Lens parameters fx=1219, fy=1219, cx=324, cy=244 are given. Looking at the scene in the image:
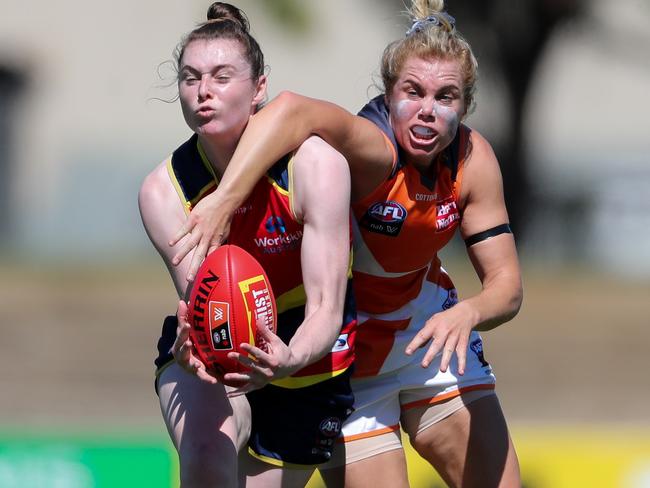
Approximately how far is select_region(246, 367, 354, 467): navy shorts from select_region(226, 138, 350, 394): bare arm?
0.42m

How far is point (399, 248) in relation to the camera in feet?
13.6

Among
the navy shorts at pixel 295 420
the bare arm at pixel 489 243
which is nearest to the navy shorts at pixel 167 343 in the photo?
the navy shorts at pixel 295 420

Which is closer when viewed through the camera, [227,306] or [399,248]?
[227,306]

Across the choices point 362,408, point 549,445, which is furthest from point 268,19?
point 362,408

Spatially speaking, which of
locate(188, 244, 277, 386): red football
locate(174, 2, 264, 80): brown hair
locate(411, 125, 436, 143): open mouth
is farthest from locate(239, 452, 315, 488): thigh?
locate(174, 2, 264, 80): brown hair

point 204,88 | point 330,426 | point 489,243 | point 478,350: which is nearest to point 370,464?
point 330,426

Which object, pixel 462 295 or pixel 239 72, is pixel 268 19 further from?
pixel 239 72

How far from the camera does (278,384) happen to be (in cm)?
400

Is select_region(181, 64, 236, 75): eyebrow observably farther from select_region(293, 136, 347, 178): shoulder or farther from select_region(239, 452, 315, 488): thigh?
select_region(239, 452, 315, 488): thigh

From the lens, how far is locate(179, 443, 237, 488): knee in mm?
3631

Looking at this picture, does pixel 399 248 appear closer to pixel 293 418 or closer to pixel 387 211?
pixel 387 211

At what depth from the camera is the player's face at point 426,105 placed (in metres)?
3.91

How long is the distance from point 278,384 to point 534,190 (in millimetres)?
13160

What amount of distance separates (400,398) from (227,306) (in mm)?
1191
